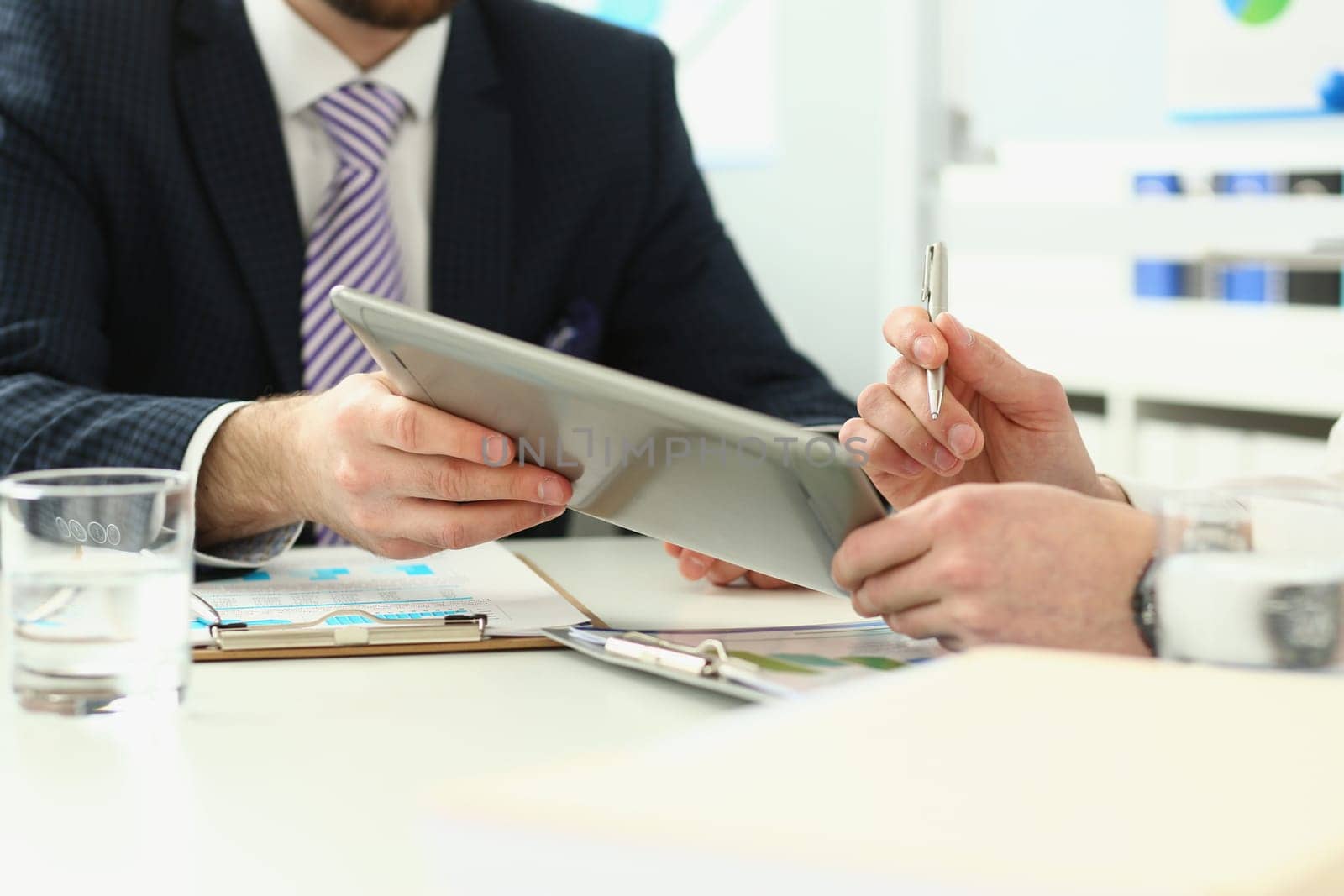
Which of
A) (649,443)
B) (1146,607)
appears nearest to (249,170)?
(649,443)

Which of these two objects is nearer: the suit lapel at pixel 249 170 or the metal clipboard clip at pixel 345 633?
the metal clipboard clip at pixel 345 633

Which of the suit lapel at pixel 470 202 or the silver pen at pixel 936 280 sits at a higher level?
the suit lapel at pixel 470 202

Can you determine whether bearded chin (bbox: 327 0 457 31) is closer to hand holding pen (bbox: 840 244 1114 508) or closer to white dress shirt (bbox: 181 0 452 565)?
white dress shirt (bbox: 181 0 452 565)

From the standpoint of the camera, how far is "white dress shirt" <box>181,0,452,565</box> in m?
1.49

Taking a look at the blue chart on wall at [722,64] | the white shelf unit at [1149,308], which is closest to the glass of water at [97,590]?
the white shelf unit at [1149,308]

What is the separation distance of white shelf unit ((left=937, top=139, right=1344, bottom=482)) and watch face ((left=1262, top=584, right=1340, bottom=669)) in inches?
57.9

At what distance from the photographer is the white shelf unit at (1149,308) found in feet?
6.71

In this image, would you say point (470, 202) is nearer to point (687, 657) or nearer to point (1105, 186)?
point (687, 657)

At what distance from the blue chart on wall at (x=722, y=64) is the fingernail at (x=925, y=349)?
7.52ft

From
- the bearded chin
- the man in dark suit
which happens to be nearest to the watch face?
the man in dark suit

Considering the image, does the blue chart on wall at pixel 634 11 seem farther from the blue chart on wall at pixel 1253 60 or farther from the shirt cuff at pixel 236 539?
the shirt cuff at pixel 236 539

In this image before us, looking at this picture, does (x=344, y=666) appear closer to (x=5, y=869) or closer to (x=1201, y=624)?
(x=5, y=869)

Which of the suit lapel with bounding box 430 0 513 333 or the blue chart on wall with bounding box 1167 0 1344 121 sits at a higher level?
the blue chart on wall with bounding box 1167 0 1344 121

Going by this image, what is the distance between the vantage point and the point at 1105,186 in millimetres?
2398
